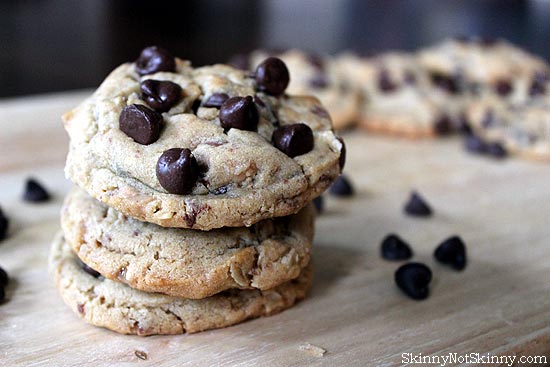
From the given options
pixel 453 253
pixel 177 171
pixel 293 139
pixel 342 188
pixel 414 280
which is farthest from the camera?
pixel 342 188

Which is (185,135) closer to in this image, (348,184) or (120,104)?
(120,104)

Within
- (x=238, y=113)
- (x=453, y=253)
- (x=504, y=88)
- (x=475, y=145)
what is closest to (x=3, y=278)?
(x=238, y=113)

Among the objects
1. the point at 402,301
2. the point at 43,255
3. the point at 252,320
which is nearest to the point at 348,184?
the point at 402,301

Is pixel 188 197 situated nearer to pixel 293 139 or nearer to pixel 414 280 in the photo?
pixel 293 139

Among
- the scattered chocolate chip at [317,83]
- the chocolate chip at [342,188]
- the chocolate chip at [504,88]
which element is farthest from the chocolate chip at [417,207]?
the chocolate chip at [504,88]

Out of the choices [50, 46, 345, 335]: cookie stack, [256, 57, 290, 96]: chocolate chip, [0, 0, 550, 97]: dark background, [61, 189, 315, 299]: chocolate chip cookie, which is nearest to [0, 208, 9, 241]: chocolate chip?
[50, 46, 345, 335]: cookie stack
